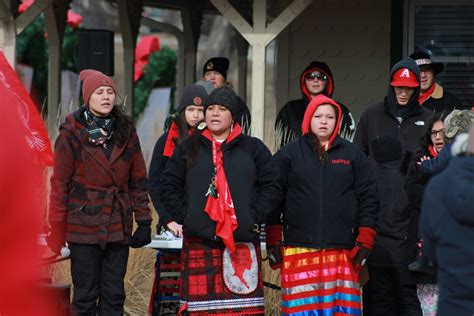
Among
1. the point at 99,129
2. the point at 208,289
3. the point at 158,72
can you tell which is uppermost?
the point at 158,72

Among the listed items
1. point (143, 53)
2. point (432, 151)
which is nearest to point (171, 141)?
point (432, 151)

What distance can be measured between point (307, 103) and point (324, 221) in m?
2.39

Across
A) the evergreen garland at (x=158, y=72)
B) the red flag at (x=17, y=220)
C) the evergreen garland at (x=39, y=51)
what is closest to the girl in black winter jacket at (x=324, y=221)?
the red flag at (x=17, y=220)

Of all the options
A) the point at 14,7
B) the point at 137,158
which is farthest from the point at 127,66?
the point at 137,158

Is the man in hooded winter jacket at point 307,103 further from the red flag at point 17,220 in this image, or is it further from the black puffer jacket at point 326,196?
the red flag at point 17,220

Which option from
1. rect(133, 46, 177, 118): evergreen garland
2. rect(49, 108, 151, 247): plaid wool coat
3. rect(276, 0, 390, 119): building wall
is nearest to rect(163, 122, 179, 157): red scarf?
rect(49, 108, 151, 247): plaid wool coat

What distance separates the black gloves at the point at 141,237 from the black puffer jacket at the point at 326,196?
80 centimetres

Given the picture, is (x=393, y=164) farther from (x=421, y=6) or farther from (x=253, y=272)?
(x=421, y=6)

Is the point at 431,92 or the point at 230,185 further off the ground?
the point at 431,92

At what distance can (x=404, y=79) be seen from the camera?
8250mm

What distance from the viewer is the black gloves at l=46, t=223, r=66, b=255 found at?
715cm

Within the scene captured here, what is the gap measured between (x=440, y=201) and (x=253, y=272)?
2.55 m

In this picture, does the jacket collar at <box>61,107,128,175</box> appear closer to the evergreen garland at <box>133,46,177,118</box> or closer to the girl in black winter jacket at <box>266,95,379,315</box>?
the girl in black winter jacket at <box>266,95,379,315</box>

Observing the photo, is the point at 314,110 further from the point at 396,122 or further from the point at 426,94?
the point at 426,94
